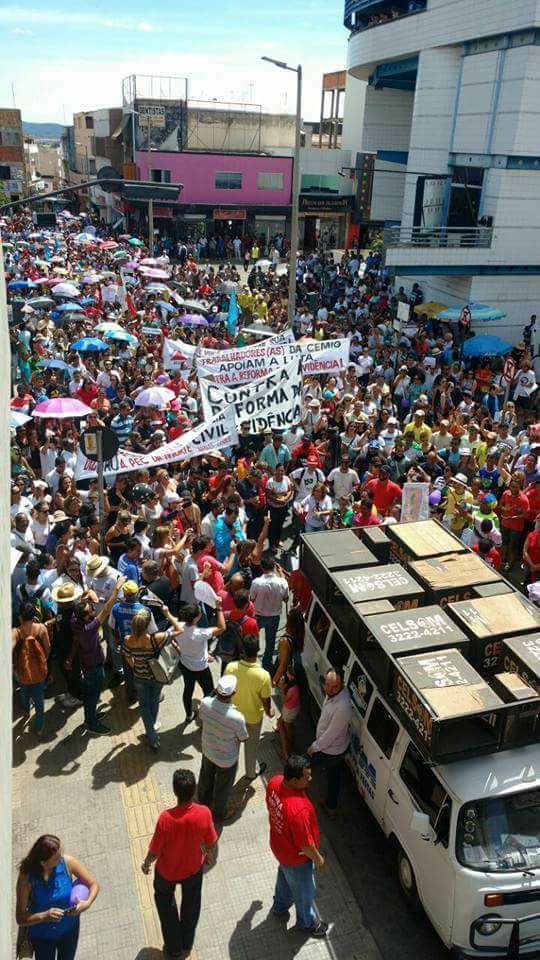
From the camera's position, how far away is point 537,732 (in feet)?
18.1

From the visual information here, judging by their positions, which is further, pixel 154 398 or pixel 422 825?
pixel 154 398

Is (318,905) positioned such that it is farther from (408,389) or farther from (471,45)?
(471,45)

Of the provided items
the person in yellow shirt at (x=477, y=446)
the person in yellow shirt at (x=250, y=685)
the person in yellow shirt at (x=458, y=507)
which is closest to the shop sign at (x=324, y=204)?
the person in yellow shirt at (x=477, y=446)

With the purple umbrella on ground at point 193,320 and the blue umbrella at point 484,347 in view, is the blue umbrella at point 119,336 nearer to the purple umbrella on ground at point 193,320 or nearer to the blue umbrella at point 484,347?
the purple umbrella on ground at point 193,320

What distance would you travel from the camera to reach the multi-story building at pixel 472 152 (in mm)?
22984

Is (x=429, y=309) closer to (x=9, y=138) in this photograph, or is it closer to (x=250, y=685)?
(x=250, y=685)

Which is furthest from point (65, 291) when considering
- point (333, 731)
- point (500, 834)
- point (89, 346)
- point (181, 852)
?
point (500, 834)

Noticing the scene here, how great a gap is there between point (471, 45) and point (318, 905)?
26.8 meters

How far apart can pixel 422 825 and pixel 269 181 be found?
170 ft

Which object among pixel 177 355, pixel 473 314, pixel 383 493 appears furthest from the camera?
pixel 473 314

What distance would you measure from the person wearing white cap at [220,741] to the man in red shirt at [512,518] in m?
5.63

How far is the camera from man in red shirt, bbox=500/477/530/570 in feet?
34.3

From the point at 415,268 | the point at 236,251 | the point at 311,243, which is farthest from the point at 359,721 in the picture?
the point at 311,243

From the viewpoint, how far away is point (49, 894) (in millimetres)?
4656
